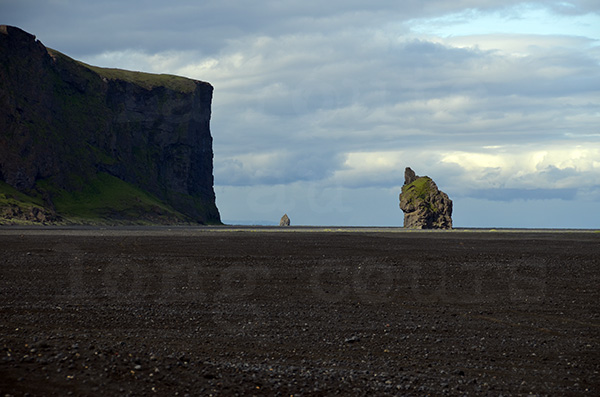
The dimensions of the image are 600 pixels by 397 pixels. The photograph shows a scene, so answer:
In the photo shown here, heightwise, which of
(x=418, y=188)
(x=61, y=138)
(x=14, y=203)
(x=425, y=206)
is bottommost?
(x=14, y=203)

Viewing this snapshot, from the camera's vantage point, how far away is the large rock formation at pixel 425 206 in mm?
148250

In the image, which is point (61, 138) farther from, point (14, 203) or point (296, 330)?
point (296, 330)

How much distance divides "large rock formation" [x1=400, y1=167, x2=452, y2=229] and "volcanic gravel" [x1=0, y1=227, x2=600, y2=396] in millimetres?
117379

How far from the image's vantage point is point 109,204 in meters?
174

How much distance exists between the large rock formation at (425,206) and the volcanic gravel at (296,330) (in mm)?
117379

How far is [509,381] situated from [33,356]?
29.7 feet

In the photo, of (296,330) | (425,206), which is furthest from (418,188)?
(296,330)

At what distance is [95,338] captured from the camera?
1468 centimetres

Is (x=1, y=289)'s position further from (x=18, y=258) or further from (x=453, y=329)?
(x=453, y=329)

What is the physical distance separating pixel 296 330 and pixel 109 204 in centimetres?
16559

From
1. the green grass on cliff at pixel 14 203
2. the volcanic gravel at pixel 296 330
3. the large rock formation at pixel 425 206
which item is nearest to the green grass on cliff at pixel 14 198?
the green grass on cliff at pixel 14 203

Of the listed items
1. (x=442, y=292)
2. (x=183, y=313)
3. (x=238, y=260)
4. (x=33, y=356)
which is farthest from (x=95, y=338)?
(x=238, y=260)

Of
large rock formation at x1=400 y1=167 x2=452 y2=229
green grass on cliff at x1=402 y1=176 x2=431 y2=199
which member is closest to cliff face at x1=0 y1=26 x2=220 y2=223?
green grass on cliff at x1=402 y1=176 x2=431 y2=199

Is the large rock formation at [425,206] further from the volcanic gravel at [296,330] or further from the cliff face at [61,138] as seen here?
the volcanic gravel at [296,330]
